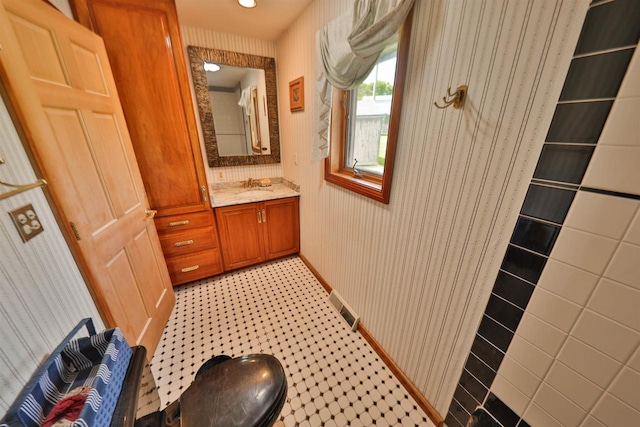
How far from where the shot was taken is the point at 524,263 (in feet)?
2.33

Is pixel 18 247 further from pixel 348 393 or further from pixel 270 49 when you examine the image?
pixel 270 49

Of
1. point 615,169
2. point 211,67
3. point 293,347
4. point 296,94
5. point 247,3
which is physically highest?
point 247,3

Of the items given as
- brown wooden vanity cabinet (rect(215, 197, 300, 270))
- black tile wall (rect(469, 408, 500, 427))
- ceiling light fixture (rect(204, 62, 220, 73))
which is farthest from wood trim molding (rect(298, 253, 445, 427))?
ceiling light fixture (rect(204, 62, 220, 73))

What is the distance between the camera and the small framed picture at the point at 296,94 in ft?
6.33

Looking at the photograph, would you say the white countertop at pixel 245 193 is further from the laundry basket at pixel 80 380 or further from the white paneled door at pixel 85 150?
the laundry basket at pixel 80 380

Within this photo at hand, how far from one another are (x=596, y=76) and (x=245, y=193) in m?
2.38

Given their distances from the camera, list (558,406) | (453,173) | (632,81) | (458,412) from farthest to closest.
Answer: (458,412) < (453,173) < (558,406) < (632,81)

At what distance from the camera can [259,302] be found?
1.99 metres

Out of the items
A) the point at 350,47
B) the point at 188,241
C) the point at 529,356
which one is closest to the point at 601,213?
the point at 529,356

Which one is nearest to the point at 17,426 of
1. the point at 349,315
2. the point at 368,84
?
the point at 349,315

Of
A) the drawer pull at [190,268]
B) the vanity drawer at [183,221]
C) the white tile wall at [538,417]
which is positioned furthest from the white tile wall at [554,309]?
the drawer pull at [190,268]

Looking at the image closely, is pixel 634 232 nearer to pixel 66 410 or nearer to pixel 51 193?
pixel 66 410

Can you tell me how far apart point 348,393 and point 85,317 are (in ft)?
4.59

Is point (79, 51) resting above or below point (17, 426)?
above
